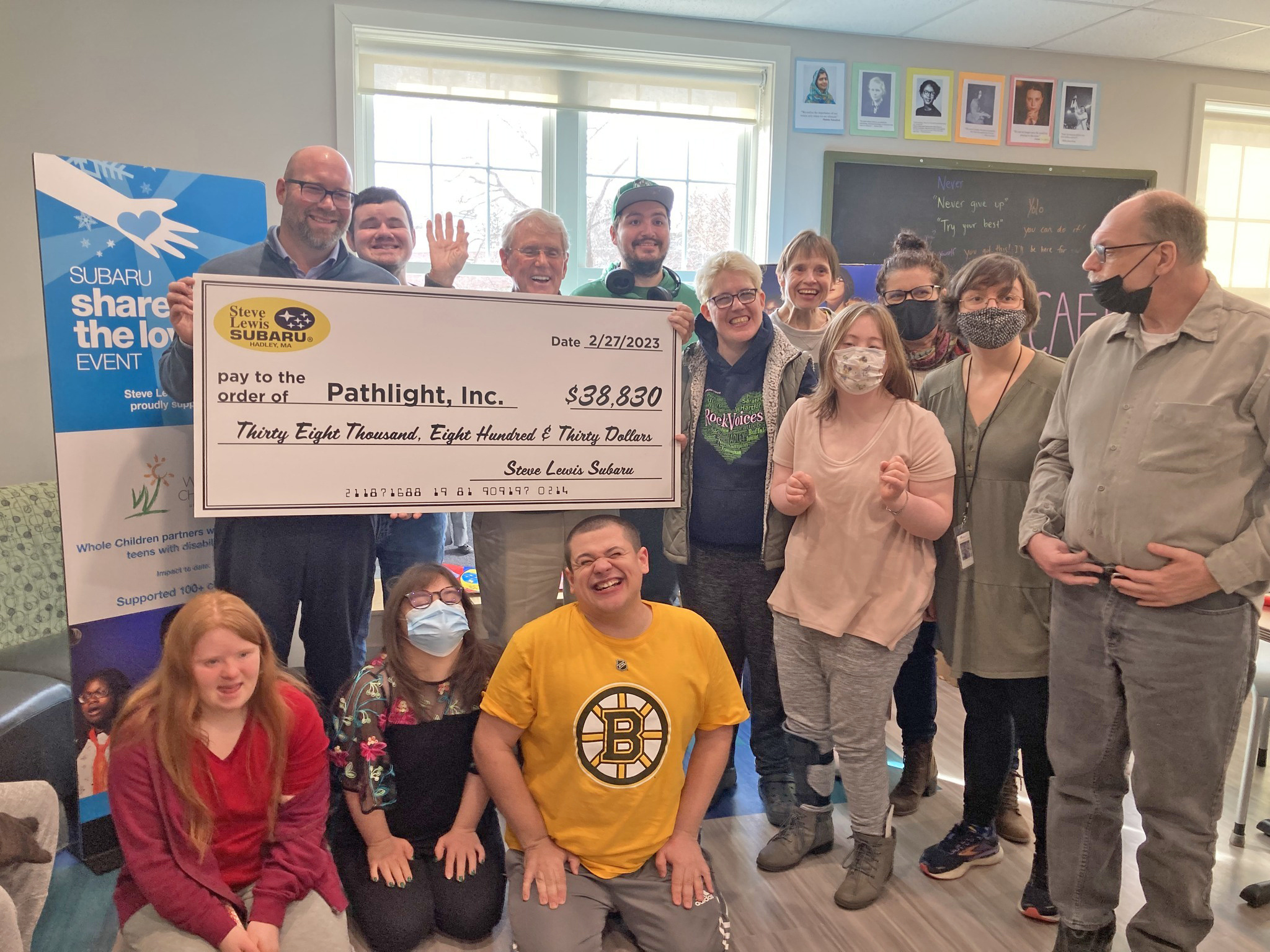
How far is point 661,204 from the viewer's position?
2.66 meters

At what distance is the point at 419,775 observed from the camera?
200 cm

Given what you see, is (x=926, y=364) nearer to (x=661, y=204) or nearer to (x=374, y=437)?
(x=661, y=204)

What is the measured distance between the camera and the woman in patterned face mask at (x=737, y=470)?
225 cm

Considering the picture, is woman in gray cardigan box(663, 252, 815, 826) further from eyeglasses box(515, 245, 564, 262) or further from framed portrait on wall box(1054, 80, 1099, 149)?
framed portrait on wall box(1054, 80, 1099, 149)

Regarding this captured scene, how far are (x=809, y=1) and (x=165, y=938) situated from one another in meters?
4.18

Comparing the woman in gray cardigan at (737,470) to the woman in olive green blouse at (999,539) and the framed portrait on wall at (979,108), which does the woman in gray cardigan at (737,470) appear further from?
the framed portrait on wall at (979,108)

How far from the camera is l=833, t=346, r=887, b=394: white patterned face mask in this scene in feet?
6.56

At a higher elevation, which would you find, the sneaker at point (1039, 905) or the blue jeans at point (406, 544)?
the blue jeans at point (406, 544)

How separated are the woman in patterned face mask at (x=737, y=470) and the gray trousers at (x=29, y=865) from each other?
158 centimetres

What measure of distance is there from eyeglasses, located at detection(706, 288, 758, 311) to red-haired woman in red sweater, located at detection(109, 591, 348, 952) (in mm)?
1402

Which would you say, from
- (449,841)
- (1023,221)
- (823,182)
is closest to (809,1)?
(823,182)

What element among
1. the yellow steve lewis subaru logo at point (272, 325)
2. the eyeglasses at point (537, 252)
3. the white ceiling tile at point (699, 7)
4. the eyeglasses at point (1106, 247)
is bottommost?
the yellow steve lewis subaru logo at point (272, 325)

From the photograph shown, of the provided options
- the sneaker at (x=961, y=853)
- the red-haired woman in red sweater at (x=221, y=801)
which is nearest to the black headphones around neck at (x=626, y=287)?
the red-haired woman in red sweater at (x=221, y=801)

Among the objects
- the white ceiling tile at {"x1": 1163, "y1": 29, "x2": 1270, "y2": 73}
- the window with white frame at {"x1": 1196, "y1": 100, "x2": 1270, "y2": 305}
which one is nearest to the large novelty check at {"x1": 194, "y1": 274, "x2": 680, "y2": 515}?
the white ceiling tile at {"x1": 1163, "y1": 29, "x2": 1270, "y2": 73}
